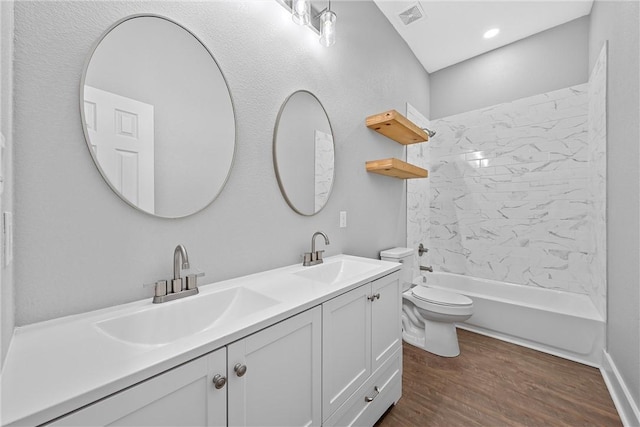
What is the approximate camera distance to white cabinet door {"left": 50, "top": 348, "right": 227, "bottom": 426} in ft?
1.60

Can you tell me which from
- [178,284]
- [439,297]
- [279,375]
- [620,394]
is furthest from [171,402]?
[620,394]

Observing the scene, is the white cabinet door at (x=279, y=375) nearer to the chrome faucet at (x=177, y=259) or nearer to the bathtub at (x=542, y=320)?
the chrome faucet at (x=177, y=259)

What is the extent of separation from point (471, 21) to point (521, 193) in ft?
5.96

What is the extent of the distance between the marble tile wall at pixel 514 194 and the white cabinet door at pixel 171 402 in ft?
8.19

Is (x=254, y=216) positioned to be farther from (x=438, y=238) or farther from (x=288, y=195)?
(x=438, y=238)

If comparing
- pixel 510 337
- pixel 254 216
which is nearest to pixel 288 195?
pixel 254 216

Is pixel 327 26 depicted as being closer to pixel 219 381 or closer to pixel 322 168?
pixel 322 168

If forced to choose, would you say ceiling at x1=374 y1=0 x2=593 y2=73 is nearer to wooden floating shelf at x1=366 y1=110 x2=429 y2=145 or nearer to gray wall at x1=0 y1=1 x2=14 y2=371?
wooden floating shelf at x1=366 y1=110 x2=429 y2=145

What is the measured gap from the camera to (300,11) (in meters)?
1.37

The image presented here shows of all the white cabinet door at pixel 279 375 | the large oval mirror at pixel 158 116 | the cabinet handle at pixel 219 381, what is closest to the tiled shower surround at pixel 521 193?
the white cabinet door at pixel 279 375

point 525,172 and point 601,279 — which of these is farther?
point 525,172

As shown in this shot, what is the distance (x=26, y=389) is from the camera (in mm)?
465

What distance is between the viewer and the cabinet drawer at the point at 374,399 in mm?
1143

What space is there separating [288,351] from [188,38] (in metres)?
1.30
